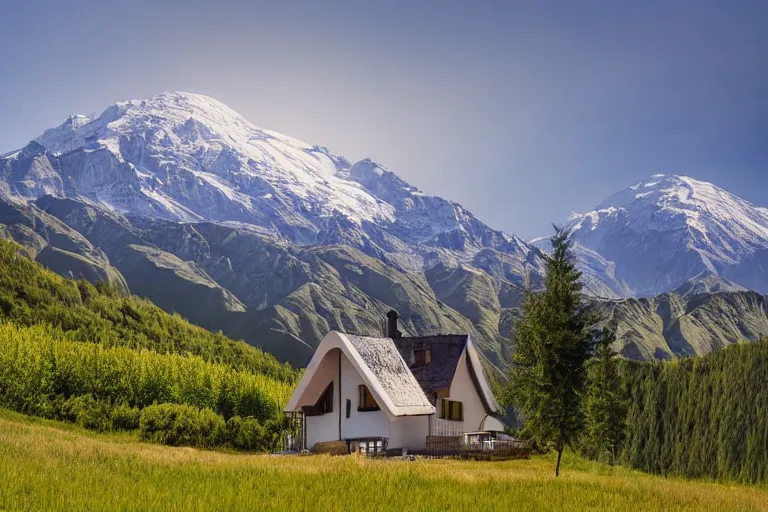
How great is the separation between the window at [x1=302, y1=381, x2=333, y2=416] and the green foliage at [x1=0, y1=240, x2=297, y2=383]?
17.1 meters

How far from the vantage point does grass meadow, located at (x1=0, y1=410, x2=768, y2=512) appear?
15266 millimetres

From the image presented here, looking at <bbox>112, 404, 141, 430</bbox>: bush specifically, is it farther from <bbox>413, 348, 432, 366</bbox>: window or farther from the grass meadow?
the grass meadow

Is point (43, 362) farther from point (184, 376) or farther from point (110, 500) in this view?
point (110, 500)

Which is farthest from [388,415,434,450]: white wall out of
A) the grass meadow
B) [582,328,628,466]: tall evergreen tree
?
the grass meadow

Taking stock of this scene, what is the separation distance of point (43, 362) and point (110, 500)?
107ft

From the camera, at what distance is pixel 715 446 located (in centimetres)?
2892

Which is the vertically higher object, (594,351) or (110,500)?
(594,351)

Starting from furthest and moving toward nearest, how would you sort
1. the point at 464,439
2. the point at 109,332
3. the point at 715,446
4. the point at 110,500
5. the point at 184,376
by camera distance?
the point at 109,332
the point at 184,376
the point at 464,439
the point at 715,446
the point at 110,500

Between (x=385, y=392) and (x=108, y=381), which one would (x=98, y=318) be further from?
(x=385, y=392)

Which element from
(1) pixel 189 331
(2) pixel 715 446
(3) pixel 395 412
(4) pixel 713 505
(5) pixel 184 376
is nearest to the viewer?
(4) pixel 713 505

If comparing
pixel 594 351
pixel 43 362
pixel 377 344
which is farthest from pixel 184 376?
pixel 594 351

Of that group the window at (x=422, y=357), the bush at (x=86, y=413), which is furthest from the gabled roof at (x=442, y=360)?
the bush at (x=86, y=413)

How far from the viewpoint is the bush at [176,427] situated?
41875 mm

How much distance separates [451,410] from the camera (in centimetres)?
4775
